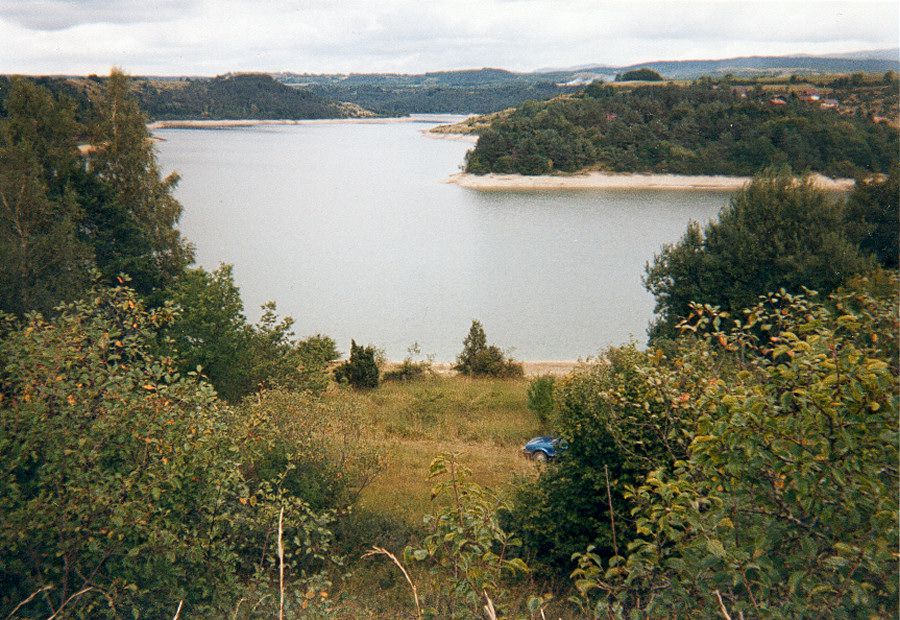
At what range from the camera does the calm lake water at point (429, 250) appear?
2223 cm

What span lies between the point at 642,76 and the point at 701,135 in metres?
39.1

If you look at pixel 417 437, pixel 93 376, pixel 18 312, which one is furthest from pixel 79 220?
pixel 93 376

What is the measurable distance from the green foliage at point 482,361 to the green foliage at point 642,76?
8261 cm

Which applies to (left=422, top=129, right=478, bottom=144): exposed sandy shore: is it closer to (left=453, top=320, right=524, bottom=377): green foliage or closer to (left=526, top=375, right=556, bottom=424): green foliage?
(left=453, top=320, right=524, bottom=377): green foliage

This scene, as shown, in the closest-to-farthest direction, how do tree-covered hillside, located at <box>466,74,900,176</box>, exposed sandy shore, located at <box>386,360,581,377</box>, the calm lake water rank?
exposed sandy shore, located at <box>386,360,581,377</box> < the calm lake water < tree-covered hillside, located at <box>466,74,900,176</box>

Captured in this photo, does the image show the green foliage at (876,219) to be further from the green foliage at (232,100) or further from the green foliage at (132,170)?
the green foliage at (232,100)

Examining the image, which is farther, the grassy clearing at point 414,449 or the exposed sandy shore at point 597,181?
the exposed sandy shore at point 597,181

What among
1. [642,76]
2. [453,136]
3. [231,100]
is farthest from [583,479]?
[231,100]

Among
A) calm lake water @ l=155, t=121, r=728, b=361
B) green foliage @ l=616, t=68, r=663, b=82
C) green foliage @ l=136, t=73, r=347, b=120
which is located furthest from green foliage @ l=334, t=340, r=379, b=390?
green foliage @ l=616, t=68, r=663, b=82

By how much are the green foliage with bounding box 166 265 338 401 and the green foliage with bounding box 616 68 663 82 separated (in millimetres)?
88823

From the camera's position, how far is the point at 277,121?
358 feet

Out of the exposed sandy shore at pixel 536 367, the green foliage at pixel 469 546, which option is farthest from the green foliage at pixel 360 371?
the green foliage at pixel 469 546

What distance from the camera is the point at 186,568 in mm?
4629

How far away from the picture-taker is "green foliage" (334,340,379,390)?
55.1 feet
